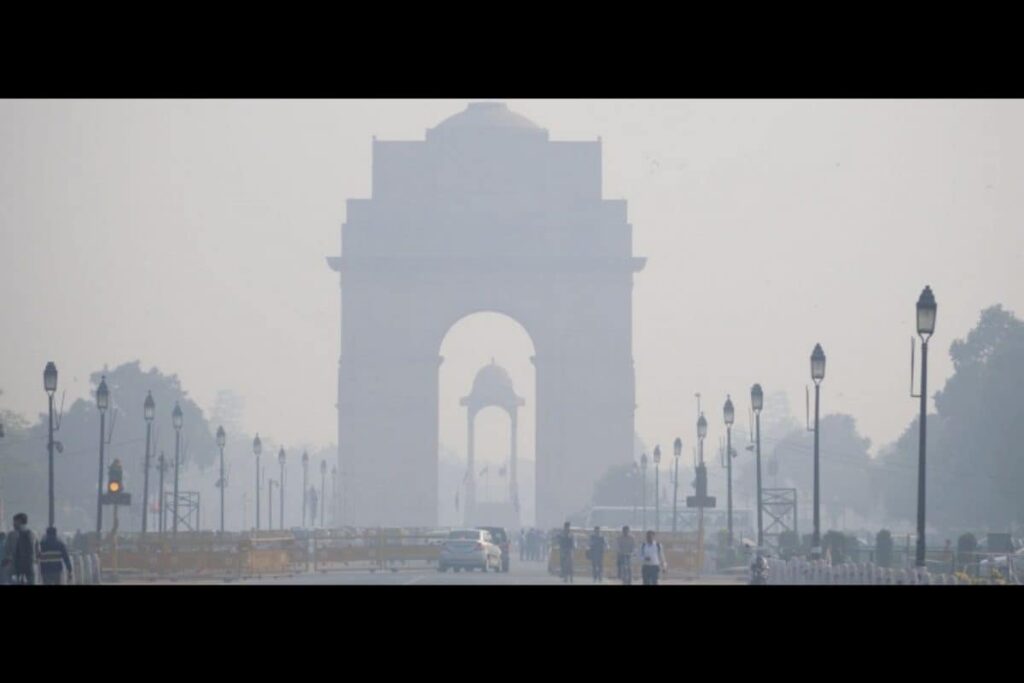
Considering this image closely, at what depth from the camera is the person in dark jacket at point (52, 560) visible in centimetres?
2912

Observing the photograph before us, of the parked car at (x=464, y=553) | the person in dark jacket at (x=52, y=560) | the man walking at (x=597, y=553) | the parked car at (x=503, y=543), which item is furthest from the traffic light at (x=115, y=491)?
the parked car at (x=503, y=543)

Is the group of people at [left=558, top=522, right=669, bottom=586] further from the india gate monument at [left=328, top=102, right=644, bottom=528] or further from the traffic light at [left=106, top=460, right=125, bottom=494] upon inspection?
the india gate monument at [left=328, top=102, right=644, bottom=528]

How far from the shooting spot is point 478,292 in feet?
321

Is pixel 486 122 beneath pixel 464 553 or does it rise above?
above

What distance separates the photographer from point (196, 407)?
11688cm

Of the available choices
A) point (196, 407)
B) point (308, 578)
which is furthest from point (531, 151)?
point (308, 578)

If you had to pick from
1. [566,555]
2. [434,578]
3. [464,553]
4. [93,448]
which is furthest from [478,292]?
[566,555]

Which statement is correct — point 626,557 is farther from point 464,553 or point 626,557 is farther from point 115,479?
point 464,553

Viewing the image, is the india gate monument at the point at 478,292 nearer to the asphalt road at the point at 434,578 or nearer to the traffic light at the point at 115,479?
the asphalt road at the point at 434,578

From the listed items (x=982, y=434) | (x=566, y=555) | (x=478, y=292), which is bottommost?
(x=566, y=555)

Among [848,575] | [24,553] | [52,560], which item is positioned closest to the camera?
[24,553]

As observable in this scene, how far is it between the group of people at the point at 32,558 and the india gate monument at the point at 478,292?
66.6 m

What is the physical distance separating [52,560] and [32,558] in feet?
5.73
